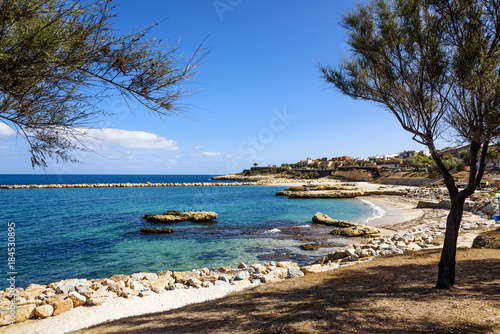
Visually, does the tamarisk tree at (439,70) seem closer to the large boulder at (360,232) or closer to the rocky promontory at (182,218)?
the large boulder at (360,232)

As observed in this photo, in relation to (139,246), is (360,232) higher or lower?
higher

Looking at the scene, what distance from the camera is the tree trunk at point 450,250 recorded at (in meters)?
5.98

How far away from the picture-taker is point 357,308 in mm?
5109

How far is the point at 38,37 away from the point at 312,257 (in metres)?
13.1

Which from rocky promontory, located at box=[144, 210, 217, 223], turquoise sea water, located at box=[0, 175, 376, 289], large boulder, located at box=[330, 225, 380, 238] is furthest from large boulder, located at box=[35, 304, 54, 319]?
rocky promontory, located at box=[144, 210, 217, 223]

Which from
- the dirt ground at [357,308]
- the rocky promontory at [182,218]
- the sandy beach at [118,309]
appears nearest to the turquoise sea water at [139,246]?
the rocky promontory at [182,218]

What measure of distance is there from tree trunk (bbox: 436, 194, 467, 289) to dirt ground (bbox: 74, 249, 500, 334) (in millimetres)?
230

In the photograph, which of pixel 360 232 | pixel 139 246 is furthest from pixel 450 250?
pixel 139 246

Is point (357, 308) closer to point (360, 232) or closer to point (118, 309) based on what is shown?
point (118, 309)

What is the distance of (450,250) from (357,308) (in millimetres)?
2657

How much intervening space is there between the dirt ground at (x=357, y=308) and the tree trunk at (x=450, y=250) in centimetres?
23

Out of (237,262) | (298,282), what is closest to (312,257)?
(237,262)

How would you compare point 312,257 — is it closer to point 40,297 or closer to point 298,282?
point 298,282

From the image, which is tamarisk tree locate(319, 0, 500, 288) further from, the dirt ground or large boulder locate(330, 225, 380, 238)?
large boulder locate(330, 225, 380, 238)
